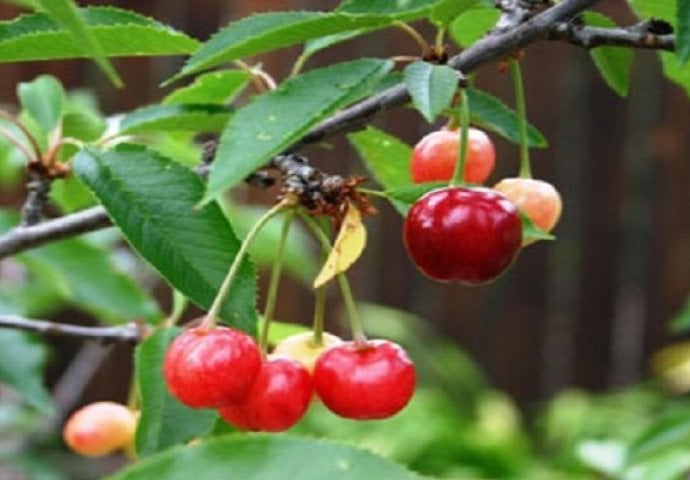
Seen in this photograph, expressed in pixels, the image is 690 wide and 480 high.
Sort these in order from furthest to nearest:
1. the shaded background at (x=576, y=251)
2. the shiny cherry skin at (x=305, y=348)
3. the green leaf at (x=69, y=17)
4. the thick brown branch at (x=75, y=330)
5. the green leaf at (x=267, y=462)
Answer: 1. the shaded background at (x=576, y=251)
2. the thick brown branch at (x=75, y=330)
3. the shiny cherry skin at (x=305, y=348)
4. the green leaf at (x=69, y=17)
5. the green leaf at (x=267, y=462)

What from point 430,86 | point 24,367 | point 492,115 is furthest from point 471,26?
point 24,367

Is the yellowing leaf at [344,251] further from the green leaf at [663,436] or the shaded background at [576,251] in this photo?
the shaded background at [576,251]

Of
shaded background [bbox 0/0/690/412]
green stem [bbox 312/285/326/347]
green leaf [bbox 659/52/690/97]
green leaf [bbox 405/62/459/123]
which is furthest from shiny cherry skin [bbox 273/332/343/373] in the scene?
shaded background [bbox 0/0/690/412]

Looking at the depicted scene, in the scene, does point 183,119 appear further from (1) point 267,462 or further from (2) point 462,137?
(1) point 267,462

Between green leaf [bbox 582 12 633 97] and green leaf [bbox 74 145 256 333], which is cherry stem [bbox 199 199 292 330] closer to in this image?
green leaf [bbox 74 145 256 333]

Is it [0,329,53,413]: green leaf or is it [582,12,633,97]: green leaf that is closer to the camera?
[582,12,633,97]: green leaf

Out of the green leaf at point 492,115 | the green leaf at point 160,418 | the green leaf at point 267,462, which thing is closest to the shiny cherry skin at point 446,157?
the green leaf at point 492,115
